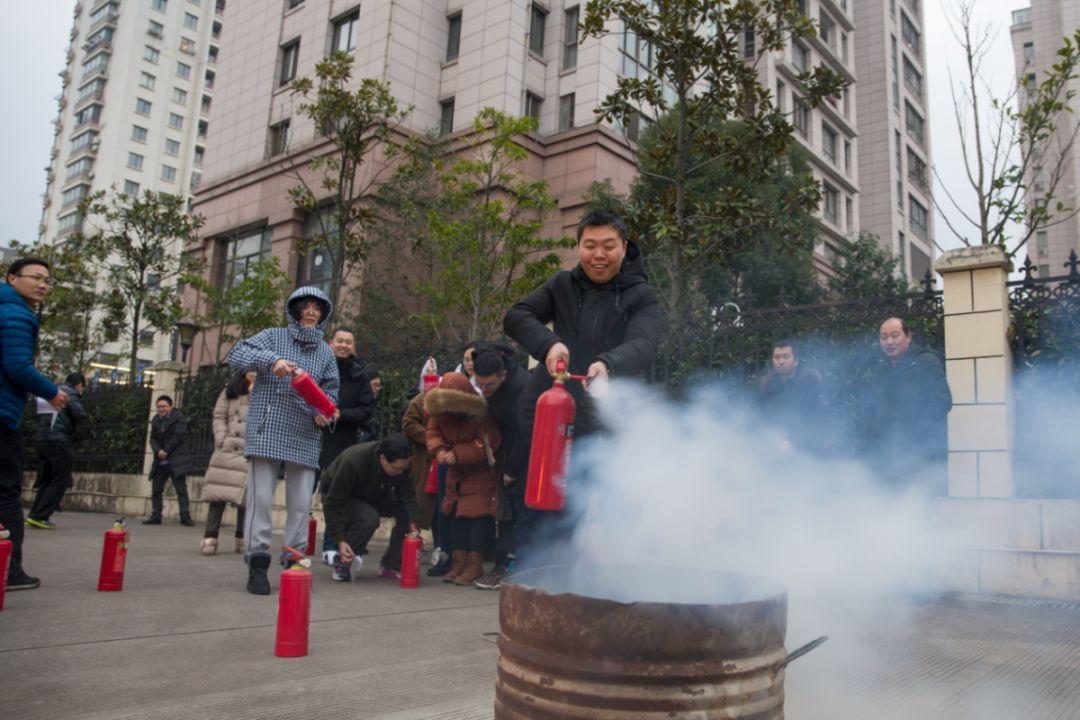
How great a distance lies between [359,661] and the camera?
325 cm

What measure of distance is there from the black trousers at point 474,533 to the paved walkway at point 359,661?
71 cm

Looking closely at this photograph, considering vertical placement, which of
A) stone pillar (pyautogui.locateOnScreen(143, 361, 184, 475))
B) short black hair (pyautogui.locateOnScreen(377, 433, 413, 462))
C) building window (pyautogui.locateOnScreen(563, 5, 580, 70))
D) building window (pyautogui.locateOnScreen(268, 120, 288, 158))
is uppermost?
building window (pyautogui.locateOnScreen(563, 5, 580, 70))

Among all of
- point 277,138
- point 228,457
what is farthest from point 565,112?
point 228,457

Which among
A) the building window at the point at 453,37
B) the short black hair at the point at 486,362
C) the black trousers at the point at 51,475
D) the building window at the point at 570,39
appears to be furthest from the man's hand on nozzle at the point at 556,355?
the building window at the point at 453,37

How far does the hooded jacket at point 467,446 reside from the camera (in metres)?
5.68

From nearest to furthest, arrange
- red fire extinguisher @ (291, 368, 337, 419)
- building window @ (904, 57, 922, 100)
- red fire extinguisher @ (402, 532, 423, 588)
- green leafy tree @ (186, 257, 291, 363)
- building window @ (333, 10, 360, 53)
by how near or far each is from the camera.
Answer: red fire extinguisher @ (291, 368, 337, 419), red fire extinguisher @ (402, 532, 423, 588), green leafy tree @ (186, 257, 291, 363), building window @ (333, 10, 360, 53), building window @ (904, 57, 922, 100)

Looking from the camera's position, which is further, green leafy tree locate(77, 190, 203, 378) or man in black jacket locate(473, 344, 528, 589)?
green leafy tree locate(77, 190, 203, 378)

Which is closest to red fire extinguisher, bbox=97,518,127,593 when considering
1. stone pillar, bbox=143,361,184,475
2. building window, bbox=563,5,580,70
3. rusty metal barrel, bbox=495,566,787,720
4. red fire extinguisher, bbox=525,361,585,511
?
red fire extinguisher, bbox=525,361,585,511

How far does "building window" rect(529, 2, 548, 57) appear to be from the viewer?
75.8 ft

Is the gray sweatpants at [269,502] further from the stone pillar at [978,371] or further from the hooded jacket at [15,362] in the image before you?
the stone pillar at [978,371]

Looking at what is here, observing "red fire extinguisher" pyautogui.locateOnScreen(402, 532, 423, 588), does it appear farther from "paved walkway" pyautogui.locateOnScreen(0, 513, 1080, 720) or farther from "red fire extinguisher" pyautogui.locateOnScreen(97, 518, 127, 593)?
"red fire extinguisher" pyautogui.locateOnScreen(97, 518, 127, 593)

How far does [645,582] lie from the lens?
92.4 inches

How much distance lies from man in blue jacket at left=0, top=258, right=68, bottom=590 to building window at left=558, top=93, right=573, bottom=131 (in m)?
19.7

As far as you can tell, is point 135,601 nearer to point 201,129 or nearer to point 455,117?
point 455,117
